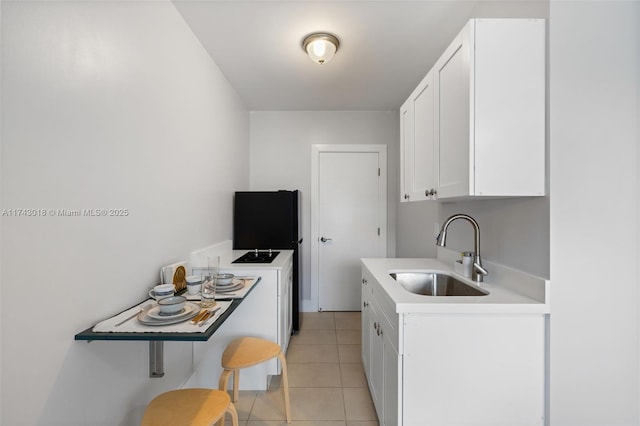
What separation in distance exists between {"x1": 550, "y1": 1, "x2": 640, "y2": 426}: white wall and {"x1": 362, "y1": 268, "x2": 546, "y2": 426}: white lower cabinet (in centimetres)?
9

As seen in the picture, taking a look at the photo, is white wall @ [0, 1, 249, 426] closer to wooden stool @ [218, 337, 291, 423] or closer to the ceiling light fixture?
wooden stool @ [218, 337, 291, 423]

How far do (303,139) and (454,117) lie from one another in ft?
8.05

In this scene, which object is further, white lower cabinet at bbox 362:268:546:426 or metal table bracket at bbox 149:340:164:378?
metal table bracket at bbox 149:340:164:378

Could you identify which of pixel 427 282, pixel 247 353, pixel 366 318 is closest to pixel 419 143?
pixel 427 282

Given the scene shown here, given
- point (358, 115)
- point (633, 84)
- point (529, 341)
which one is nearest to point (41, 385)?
point (529, 341)

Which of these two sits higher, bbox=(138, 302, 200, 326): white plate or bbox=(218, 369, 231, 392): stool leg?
bbox=(138, 302, 200, 326): white plate

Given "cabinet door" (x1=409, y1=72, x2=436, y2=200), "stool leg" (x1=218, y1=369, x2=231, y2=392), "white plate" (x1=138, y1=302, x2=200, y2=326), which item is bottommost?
"stool leg" (x1=218, y1=369, x2=231, y2=392)

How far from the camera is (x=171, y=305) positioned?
1191 mm

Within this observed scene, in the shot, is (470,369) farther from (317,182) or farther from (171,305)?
(317,182)

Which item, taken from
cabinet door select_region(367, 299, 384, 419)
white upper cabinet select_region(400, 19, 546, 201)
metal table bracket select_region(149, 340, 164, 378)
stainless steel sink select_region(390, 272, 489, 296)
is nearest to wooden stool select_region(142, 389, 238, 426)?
metal table bracket select_region(149, 340, 164, 378)

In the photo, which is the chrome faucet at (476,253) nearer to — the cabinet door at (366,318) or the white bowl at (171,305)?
the cabinet door at (366,318)

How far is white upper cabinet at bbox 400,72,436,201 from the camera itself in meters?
1.67

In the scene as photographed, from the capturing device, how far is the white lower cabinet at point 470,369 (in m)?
1.21

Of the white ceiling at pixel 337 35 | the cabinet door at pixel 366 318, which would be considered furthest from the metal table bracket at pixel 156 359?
the white ceiling at pixel 337 35
